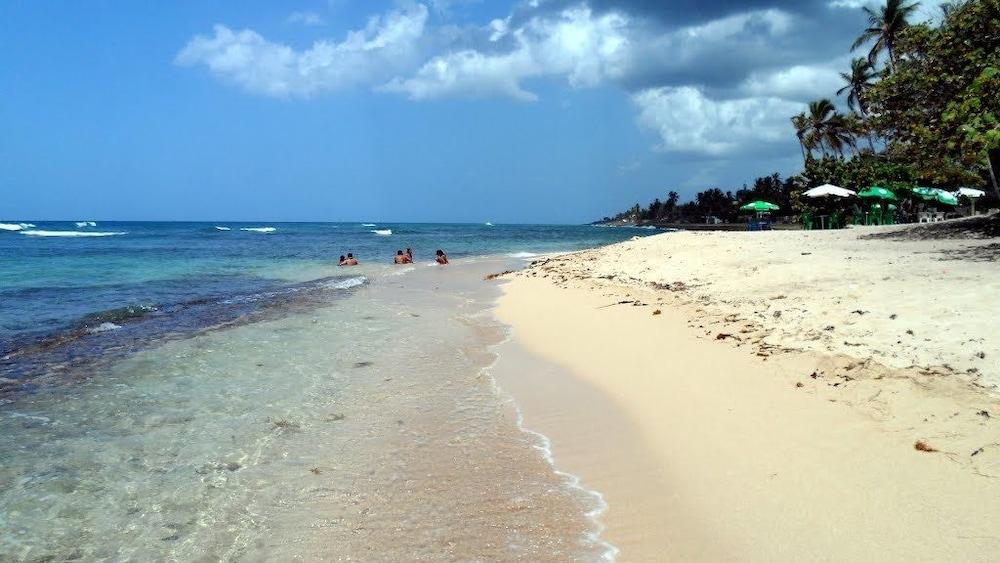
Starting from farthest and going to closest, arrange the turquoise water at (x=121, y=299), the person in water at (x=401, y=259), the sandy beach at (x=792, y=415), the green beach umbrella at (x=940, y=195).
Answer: the person in water at (x=401, y=259) < the green beach umbrella at (x=940, y=195) < the turquoise water at (x=121, y=299) < the sandy beach at (x=792, y=415)

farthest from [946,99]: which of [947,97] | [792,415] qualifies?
[792,415]

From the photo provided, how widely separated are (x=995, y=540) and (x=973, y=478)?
65 centimetres

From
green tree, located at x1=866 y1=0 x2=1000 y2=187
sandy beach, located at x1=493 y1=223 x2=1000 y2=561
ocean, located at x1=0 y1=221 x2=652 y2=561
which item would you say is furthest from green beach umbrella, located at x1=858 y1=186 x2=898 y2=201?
ocean, located at x1=0 y1=221 x2=652 y2=561

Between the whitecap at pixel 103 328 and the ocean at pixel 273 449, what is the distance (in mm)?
107

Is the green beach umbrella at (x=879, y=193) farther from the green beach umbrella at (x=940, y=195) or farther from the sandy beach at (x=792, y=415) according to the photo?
the sandy beach at (x=792, y=415)

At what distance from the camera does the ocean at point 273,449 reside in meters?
3.57

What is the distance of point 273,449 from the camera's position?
197 inches

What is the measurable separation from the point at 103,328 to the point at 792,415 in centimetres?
1151

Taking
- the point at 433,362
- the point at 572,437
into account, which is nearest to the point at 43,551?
the point at 572,437

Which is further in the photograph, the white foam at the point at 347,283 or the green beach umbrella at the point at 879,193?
the green beach umbrella at the point at 879,193

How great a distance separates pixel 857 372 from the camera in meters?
5.23

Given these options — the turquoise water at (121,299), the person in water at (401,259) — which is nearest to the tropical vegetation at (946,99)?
the turquoise water at (121,299)

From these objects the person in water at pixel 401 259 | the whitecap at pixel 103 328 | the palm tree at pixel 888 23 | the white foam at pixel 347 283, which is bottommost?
the whitecap at pixel 103 328

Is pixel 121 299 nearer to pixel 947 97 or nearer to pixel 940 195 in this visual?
pixel 947 97
